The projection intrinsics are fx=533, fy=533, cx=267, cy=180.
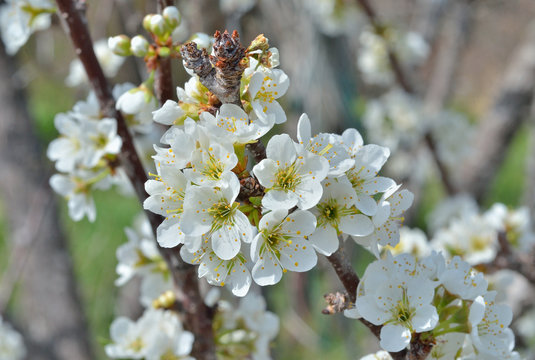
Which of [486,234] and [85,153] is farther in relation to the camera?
[486,234]

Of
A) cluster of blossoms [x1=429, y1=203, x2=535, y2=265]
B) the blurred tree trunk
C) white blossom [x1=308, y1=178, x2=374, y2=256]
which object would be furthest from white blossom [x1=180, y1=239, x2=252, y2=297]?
the blurred tree trunk

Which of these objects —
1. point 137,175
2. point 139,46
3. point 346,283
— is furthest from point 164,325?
point 139,46

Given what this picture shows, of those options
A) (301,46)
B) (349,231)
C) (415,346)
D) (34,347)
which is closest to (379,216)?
(349,231)

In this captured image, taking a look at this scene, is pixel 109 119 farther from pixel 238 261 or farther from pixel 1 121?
pixel 1 121

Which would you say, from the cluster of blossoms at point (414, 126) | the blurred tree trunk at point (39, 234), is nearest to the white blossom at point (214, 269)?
the blurred tree trunk at point (39, 234)

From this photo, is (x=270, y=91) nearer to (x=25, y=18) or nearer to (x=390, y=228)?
(x=390, y=228)

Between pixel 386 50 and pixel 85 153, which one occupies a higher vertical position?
pixel 85 153
